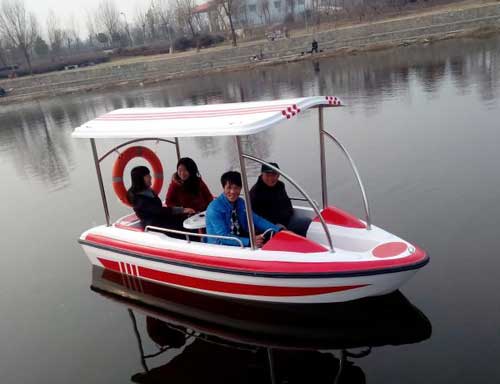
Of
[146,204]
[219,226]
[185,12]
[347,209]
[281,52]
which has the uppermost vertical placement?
[185,12]

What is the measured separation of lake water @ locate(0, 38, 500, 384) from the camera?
419 cm

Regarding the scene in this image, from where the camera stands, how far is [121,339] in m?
4.89

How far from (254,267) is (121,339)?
169cm

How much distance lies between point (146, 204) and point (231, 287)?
5.14 ft

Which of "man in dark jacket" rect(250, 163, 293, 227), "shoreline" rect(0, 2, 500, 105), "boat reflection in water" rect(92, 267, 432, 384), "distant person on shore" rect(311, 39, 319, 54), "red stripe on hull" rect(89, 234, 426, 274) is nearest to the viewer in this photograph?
"boat reflection in water" rect(92, 267, 432, 384)

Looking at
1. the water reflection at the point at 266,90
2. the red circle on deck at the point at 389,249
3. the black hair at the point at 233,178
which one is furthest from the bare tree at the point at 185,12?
the red circle on deck at the point at 389,249

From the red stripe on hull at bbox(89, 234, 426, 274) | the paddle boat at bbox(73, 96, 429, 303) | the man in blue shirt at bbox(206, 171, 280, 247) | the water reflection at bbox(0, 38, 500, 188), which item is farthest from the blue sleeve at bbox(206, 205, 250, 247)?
the water reflection at bbox(0, 38, 500, 188)

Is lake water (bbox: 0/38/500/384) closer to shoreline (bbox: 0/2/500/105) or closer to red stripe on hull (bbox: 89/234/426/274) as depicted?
red stripe on hull (bbox: 89/234/426/274)

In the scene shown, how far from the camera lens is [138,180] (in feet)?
18.3

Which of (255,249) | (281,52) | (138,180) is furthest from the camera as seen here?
(281,52)

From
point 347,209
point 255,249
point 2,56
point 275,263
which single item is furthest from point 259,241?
point 2,56

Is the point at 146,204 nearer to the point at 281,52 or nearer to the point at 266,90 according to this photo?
the point at 266,90

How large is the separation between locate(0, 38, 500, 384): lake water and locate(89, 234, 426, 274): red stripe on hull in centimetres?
72

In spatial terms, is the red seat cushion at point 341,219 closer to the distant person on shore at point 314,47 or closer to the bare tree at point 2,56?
the distant person on shore at point 314,47
